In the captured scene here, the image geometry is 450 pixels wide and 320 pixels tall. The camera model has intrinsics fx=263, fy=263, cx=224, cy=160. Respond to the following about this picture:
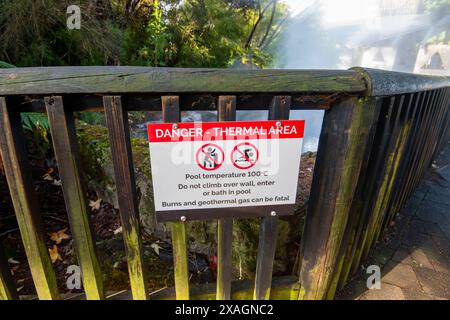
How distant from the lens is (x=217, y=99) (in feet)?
3.50

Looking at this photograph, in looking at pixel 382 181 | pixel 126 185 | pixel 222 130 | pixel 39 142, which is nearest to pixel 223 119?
pixel 222 130

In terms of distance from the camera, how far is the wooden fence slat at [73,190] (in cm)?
101

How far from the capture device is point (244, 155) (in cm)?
113

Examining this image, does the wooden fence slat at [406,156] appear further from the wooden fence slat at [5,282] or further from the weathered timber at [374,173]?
the wooden fence slat at [5,282]

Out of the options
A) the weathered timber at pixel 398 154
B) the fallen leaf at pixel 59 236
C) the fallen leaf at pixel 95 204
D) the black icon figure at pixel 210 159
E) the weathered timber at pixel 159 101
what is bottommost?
the fallen leaf at pixel 95 204

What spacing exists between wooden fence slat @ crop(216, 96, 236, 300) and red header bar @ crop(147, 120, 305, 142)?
0.05 m

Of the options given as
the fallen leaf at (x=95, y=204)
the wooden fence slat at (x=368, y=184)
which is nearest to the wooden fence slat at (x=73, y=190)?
the wooden fence slat at (x=368, y=184)

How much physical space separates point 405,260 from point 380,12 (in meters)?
48.0

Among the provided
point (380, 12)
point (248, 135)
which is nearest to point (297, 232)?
point (248, 135)

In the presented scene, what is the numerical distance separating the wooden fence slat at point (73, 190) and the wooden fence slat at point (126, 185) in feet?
0.52

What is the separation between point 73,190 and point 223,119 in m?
0.71

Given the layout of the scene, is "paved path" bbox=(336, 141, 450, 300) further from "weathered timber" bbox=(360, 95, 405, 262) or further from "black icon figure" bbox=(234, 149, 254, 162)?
"black icon figure" bbox=(234, 149, 254, 162)

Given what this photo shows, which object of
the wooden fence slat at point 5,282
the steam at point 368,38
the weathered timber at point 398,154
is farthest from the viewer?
the steam at point 368,38

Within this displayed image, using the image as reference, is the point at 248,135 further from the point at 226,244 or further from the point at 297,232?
the point at 297,232
